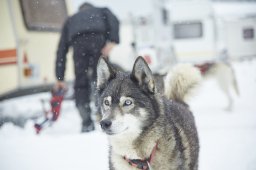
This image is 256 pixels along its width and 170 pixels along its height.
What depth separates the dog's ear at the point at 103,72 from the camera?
8.03ft

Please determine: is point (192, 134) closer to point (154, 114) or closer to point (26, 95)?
point (154, 114)

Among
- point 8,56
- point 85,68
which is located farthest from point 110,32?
point 8,56

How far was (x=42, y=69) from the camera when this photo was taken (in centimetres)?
584

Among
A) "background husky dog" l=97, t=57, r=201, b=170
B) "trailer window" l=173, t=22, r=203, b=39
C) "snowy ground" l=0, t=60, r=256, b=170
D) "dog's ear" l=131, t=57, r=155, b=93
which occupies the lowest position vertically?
"snowy ground" l=0, t=60, r=256, b=170

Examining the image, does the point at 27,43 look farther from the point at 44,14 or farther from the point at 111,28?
the point at 111,28

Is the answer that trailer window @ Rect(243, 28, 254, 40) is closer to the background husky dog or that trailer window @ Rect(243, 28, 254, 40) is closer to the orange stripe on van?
the orange stripe on van

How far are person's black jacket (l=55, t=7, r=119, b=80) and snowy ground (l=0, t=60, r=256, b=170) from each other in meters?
0.98

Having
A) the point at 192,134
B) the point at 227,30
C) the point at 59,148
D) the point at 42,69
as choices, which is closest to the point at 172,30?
the point at 227,30

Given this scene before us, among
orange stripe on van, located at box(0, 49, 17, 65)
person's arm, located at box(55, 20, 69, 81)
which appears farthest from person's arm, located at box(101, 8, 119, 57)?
orange stripe on van, located at box(0, 49, 17, 65)

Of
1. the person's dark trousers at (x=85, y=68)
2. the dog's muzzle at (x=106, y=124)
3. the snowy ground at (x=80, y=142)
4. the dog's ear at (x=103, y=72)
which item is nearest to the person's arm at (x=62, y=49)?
the person's dark trousers at (x=85, y=68)

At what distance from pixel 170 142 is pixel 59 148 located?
1915 mm

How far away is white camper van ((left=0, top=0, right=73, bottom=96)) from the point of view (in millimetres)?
5086

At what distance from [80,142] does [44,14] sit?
113 inches

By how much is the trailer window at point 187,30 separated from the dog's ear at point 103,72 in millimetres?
10672
